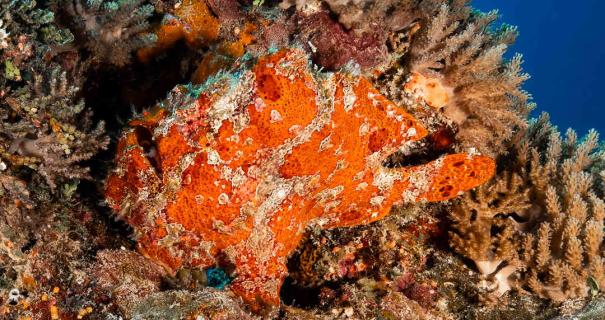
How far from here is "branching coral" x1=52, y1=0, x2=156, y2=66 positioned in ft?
13.7

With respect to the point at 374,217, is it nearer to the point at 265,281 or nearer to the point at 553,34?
the point at 265,281

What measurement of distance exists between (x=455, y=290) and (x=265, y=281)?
208 centimetres

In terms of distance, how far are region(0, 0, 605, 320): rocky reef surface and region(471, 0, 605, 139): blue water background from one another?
278 ft

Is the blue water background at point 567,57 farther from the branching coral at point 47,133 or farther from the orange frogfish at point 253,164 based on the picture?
the branching coral at point 47,133

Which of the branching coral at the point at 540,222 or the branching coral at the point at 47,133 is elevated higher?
the branching coral at the point at 540,222

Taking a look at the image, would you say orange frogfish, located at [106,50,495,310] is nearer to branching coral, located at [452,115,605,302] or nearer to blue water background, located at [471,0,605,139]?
branching coral, located at [452,115,605,302]

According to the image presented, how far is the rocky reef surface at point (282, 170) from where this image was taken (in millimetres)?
3010

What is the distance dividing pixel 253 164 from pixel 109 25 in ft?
7.92

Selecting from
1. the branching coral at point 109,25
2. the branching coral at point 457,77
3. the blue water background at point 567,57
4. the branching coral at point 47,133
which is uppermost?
the blue water background at point 567,57

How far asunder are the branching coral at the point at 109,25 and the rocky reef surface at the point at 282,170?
19 millimetres

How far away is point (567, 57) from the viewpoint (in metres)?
93.0

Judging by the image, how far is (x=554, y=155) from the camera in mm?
4973

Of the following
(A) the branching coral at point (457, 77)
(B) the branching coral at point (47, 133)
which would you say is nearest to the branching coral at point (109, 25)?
(B) the branching coral at point (47, 133)

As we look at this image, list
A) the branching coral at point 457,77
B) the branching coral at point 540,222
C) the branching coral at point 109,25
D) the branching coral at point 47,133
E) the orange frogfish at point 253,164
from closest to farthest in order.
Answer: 1. the orange frogfish at point 253,164
2. the branching coral at point 47,133
3. the branching coral at point 109,25
4. the branching coral at point 457,77
5. the branching coral at point 540,222
